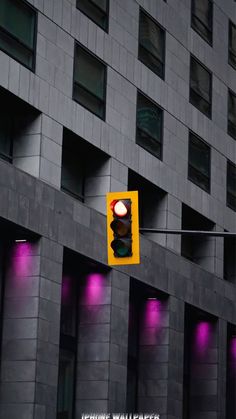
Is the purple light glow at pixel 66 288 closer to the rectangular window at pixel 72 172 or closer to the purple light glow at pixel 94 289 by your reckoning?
the purple light glow at pixel 94 289

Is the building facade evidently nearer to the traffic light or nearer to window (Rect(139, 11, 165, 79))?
window (Rect(139, 11, 165, 79))

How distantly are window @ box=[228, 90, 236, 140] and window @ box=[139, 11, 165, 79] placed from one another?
7000 millimetres

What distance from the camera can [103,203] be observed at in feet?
130

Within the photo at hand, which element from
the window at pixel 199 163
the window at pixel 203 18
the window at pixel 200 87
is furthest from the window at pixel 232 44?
the window at pixel 199 163

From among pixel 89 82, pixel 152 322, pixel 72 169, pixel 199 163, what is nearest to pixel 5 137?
pixel 72 169

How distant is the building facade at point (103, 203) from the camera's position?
35.0m

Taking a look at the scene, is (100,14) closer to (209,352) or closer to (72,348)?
(72,348)

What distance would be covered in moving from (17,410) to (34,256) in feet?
14.3

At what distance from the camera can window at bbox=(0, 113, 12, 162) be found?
35594 mm

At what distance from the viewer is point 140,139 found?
42.4 m

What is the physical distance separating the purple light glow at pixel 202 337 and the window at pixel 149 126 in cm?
784

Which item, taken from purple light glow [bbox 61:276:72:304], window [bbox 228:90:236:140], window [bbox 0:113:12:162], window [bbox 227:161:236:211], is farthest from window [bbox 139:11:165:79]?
purple light glow [bbox 61:276:72:304]

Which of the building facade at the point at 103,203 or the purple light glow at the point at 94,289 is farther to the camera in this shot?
the purple light glow at the point at 94,289

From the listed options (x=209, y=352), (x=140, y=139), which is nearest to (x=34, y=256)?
(x=140, y=139)
